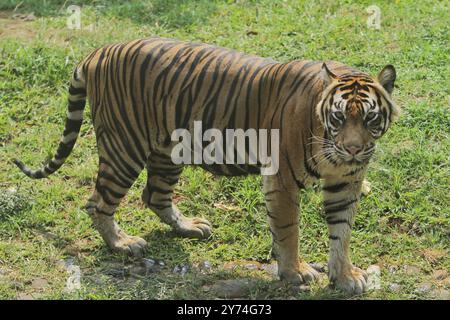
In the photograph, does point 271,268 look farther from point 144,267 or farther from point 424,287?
point 424,287

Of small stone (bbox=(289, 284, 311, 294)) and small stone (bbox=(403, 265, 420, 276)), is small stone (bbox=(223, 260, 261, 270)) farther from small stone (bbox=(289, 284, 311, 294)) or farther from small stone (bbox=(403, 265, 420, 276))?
small stone (bbox=(403, 265, 420, 276))

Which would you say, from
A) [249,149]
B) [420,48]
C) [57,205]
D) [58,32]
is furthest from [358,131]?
[58,32]

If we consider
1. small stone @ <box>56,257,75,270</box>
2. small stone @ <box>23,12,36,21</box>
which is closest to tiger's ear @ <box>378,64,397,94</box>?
small stone @ <box>56,257,75,270</box>

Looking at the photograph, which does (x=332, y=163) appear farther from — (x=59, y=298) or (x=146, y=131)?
(x=59, y=298)

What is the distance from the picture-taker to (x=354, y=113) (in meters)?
5.16

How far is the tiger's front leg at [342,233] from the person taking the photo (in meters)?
5.64

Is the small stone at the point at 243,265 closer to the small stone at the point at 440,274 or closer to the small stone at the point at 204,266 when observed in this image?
the small stone at the point at 204,266

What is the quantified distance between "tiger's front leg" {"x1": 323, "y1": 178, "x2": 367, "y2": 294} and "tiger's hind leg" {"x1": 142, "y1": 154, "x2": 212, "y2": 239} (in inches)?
45.2

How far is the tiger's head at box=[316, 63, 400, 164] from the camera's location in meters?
5.14

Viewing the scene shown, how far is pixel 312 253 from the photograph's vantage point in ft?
20.7

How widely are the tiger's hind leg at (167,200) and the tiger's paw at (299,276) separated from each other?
94 centimetres

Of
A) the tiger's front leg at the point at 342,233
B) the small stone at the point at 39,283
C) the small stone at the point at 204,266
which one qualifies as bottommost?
the small stone at the point at 39,283

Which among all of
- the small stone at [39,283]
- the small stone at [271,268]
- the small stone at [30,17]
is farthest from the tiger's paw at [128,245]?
the small stone at [30,17]

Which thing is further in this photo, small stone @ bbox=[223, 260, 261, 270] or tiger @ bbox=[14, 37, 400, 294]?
small stone @ bbox=[223, 260, 261, 270]
